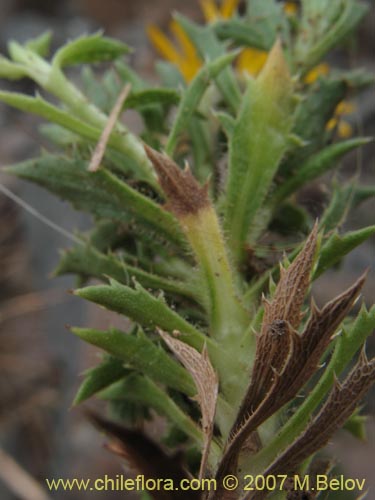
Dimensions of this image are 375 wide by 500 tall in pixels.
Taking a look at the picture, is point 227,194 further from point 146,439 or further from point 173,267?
point 146,439

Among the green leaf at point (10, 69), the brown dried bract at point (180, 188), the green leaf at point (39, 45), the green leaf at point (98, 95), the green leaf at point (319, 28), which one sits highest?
the green leaf at point (39, 45)

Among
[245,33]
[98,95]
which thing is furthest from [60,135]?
[245,33]

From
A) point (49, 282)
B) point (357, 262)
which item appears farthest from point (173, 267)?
Answer: point (49, 282)

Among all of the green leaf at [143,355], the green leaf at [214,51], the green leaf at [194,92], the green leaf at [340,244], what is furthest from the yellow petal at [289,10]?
the green leaf at [143,355]

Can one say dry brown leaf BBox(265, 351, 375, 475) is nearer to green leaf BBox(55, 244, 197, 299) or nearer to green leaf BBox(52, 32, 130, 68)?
green leaf BBox(55, 244, 197, 299)

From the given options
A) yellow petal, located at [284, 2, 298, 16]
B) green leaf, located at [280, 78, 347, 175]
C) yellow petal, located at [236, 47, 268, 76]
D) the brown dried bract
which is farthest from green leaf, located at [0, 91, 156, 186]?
yellow petal, located at [236, 47, 268, 76]

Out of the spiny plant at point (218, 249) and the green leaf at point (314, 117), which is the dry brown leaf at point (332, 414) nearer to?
the spiny plant at point (218, 249)
